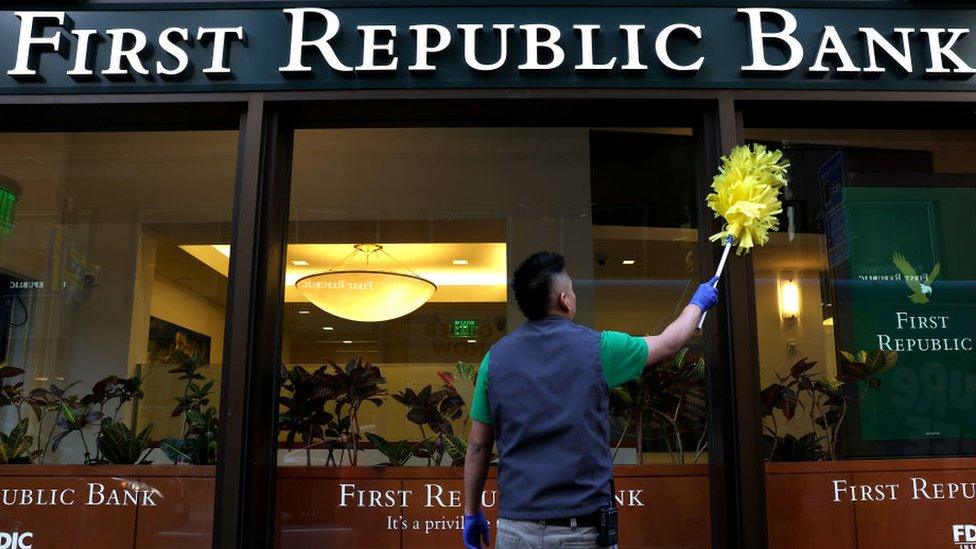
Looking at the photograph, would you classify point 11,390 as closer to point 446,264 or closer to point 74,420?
point 74,420

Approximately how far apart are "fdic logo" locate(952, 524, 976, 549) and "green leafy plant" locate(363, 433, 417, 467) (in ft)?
8.03

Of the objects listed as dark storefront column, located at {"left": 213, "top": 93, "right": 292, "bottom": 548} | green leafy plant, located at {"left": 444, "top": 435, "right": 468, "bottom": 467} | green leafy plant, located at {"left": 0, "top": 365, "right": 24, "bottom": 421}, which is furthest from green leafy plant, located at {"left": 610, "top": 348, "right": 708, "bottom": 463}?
green leafy plant, located at {"left": 0, "top": 365, "right": 24, "bottom": 421}

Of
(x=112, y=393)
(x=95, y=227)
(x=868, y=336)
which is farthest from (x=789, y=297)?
(x=95, y=227)

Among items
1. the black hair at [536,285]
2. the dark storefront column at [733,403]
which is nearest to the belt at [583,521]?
the black hair at [536,285]

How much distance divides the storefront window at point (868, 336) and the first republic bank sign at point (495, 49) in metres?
0.44

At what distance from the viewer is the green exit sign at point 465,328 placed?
5.41 meters

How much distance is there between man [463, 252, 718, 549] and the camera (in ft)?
8.21

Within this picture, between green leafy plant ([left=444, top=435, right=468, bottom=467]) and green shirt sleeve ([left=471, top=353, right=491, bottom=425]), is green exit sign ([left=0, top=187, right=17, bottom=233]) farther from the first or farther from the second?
green shirt sleeve ([left=471, top=353, right=491, bottom=425])

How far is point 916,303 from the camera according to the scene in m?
4.16

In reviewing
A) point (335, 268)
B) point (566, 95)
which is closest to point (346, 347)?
point (335, 268)

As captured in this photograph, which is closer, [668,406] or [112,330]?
[668,406]

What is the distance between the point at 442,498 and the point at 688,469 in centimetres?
112

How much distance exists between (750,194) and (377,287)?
10.1 feet

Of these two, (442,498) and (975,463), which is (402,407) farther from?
(975,463)
